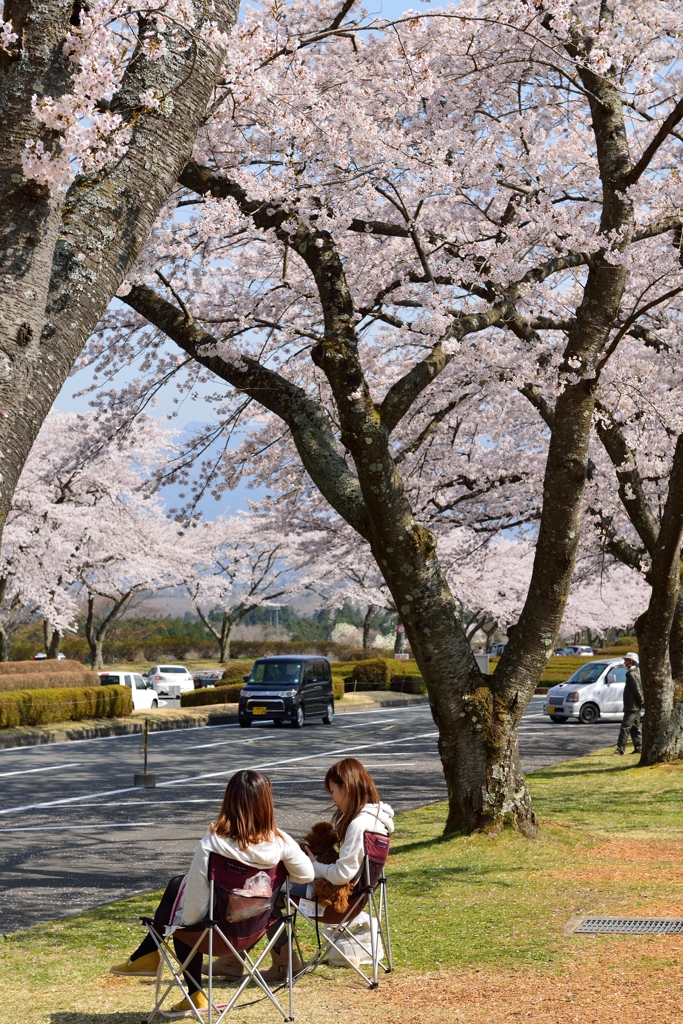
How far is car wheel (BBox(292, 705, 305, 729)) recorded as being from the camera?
2564 centimetres

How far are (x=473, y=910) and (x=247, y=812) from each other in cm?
275

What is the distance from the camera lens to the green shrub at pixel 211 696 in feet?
106

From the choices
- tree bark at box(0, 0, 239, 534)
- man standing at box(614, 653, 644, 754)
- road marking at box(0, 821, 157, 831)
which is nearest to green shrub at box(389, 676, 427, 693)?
man standing at box(614, 653, 644, 754)

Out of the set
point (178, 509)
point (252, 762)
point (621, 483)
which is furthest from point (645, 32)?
point (252, 762)

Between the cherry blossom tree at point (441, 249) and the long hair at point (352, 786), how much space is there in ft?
11.1

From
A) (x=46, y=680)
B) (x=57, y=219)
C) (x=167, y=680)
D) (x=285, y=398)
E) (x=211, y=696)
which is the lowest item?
(x=211, y=696)

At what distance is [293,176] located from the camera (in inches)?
400

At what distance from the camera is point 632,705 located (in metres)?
16.9

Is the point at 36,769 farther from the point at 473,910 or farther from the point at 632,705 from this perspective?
the point at 473,910

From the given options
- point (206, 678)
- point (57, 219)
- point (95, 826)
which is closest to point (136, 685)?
point (206, 678)

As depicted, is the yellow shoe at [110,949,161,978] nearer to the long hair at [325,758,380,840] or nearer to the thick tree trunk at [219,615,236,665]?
the long hair at [325,758,380,840]

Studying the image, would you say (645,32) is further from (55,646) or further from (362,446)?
(55,646)

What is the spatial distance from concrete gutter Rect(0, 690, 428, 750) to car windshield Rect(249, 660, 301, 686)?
2301 mm

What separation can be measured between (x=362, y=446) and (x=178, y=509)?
6.44 meters
